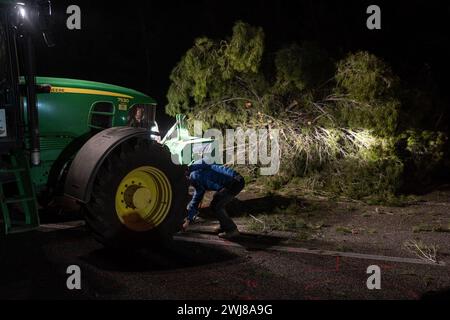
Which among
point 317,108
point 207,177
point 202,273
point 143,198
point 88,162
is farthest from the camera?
point 317,108

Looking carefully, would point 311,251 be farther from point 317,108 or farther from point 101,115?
point 317,108

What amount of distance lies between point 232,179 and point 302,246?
1.20 meters

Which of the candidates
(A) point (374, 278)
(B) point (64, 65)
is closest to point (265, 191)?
(A) point (374, 278)

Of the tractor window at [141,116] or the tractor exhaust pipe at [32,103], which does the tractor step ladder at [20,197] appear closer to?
the tractor exhaust pipe at [32,103]

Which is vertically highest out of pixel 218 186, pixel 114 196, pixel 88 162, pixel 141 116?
Answer: pixel 141 116

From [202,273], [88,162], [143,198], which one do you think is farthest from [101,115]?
[202,273]

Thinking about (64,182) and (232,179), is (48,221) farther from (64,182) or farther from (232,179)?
(232,179)

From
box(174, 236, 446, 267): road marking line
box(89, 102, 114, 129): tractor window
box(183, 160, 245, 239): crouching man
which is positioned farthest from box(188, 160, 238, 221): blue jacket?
box(89, 102, 114, 129): tractor window

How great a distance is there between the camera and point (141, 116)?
629 centimetres

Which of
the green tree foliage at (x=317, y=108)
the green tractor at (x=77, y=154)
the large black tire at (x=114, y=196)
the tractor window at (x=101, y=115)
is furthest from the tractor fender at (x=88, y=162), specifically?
the green tree foliage at (x=317, y=108)

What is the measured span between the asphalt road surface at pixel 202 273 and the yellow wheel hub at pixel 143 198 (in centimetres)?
35

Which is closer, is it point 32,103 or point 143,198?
point 32,103

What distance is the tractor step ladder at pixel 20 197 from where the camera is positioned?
4.55 m

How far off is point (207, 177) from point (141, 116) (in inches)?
45.4
